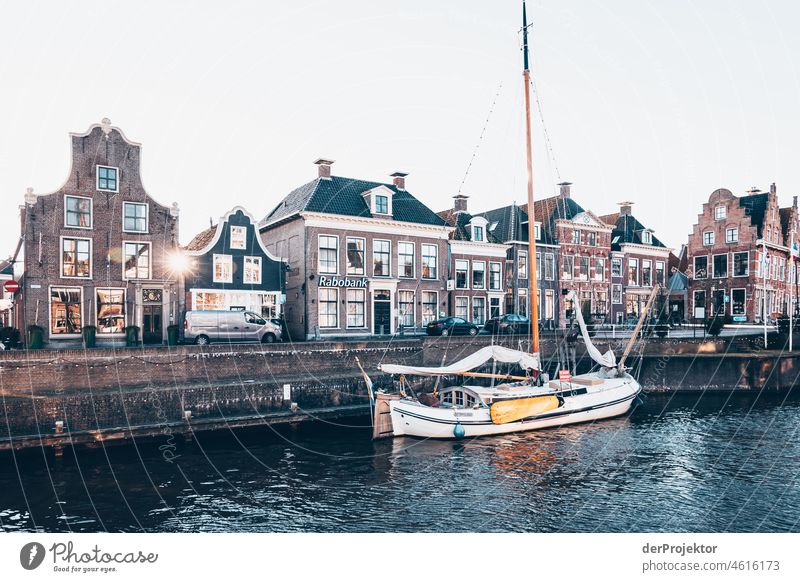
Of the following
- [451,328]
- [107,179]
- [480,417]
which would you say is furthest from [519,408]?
[107,179]

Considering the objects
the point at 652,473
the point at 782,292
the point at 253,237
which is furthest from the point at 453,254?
the point at 782,292

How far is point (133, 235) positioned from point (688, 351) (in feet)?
115

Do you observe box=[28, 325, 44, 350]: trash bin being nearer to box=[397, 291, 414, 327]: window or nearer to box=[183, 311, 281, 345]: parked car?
box=[183, 311, 281, 345]: parked car

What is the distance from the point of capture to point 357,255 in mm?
37562

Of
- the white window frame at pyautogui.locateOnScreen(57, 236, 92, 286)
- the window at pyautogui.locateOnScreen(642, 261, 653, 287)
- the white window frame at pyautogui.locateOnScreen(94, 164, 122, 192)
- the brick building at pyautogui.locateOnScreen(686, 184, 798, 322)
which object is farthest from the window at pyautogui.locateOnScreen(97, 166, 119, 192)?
the brick building at pyautogui.locateOnScreen(686, 184, 798, 322)

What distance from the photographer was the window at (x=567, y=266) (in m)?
49.5

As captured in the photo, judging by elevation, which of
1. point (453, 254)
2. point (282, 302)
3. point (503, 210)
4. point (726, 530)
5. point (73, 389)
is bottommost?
point (726, 530)

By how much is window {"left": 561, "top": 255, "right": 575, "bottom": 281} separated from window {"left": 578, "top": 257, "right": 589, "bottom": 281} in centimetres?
89

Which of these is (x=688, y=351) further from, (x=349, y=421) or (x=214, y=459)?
(x=214, y=459)

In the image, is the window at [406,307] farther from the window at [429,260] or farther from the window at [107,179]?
the window at [107,179]

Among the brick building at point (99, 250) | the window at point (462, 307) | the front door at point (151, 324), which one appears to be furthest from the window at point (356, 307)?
the front door at point (151, 324)

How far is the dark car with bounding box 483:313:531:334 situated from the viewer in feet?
127

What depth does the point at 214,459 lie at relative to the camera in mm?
18797

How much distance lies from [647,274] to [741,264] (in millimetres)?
8229
